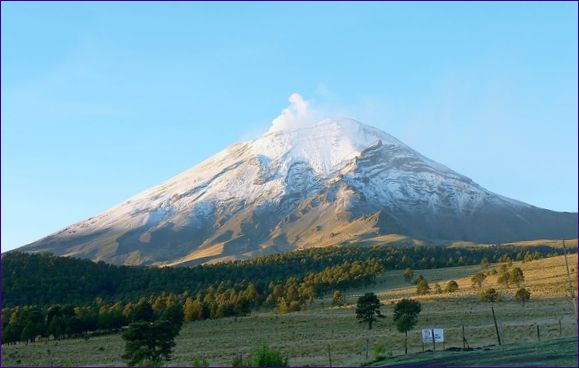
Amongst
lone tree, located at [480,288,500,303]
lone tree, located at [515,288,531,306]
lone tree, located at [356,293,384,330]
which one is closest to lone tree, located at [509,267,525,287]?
lone tree, located at [480,288,500,303]

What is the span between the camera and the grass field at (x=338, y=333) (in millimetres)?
45656

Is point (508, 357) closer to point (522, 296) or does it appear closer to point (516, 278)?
point (522, 296)

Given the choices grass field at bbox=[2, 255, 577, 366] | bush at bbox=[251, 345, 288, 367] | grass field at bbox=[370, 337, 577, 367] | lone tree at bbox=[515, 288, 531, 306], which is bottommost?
grass field at bbox=[2, 255, 577, 366]

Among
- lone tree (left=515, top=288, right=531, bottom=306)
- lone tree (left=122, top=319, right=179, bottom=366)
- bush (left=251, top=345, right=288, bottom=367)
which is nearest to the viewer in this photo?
bush (left=251, top=345, right=288, bottom=367)

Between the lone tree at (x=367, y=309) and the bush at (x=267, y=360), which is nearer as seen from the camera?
the bush at (x=267, y=360)

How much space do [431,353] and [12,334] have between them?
198 ft

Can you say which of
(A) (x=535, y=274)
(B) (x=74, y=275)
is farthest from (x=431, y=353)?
(B) (x=74, y=275)

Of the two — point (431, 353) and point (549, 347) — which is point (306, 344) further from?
point (549, 347)

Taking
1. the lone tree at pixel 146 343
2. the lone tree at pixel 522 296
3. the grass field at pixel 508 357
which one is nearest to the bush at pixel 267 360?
the grass field at pixel 508 357

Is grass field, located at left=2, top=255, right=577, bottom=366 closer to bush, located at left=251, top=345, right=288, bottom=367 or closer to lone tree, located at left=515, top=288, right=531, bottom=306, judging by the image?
lone tree, located at left=515, top=288, right=531, bottom=306

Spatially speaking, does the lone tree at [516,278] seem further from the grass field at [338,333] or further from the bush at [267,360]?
the bush at [267,360]

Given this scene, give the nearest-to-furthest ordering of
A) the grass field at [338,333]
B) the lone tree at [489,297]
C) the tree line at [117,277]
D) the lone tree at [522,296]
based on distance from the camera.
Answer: the grass field at [338,333]
the lone tree at [522,296]
the lone tree at [489,297]
the tree line at [117,277]

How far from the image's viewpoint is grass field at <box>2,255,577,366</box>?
150 feet

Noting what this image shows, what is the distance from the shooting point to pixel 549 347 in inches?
1293
